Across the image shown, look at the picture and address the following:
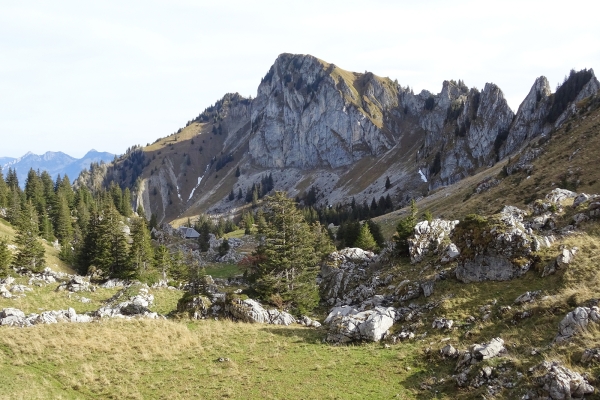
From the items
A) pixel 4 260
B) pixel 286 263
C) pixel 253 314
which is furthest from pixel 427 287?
pixel 4 260

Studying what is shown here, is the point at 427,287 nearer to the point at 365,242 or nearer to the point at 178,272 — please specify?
the point at 365,242

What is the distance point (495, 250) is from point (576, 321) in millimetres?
10648

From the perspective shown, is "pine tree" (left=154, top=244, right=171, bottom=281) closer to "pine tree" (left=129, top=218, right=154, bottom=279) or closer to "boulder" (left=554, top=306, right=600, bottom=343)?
"pine tree" (left=129, top=218, right=154, bottom=279)

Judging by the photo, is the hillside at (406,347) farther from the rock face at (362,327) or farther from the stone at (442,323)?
the rock face at (362,327)

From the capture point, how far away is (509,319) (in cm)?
2158

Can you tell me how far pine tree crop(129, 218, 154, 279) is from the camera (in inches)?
2063

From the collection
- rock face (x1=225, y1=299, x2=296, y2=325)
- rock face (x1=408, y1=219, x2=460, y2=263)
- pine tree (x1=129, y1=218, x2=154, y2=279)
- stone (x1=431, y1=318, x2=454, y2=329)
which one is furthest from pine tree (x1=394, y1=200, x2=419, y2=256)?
pine tree (x1=129, y1=218, x2=154, y2=279)

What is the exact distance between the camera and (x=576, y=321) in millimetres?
17391

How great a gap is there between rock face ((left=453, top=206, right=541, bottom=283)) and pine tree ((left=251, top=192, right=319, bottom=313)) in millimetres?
16806

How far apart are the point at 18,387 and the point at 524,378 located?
2404 centimetres

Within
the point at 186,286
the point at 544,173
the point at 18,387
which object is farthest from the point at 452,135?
the point at 18,387

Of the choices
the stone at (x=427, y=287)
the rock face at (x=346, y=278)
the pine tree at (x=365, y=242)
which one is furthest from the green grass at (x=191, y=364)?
the pine tree at (x=365, y=242)

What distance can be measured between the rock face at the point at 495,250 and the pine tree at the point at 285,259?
16.8m

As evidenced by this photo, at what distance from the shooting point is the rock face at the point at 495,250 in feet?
88.1
